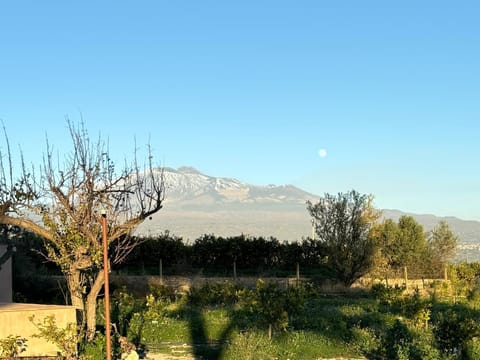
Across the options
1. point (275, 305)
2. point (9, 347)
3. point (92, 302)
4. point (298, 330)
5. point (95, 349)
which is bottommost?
point (298, 330)

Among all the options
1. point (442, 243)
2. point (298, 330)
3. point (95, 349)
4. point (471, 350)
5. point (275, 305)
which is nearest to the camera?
point (471, 350)

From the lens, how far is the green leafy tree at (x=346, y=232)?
30.4m

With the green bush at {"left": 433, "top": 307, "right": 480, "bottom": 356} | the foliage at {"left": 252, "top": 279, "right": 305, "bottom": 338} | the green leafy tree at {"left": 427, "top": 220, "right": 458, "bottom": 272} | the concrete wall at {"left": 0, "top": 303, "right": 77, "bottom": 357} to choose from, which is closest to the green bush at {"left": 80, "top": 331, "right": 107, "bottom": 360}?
the concrete wall at {"left": 0, "top": 303, "right": 77, "bottom": 357}

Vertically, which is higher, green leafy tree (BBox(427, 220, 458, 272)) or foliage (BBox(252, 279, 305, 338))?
green leafy tree (BBox(427, 220, 458, 272))

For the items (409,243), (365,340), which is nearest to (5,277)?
(365,340)

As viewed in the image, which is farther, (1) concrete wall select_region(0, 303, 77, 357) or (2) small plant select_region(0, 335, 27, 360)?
(1) concrete wall select_region(0, 303, 77, 357)

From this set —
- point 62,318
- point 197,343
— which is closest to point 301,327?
point 197,343

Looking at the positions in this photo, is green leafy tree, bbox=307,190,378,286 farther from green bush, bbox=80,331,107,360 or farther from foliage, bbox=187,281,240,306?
green bush, bbox=80,331,107,360

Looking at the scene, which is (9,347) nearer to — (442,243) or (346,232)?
(346,232)

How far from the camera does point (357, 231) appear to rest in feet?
102

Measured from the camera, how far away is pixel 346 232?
31.1 m

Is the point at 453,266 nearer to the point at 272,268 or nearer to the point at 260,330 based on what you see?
the point at 272,268

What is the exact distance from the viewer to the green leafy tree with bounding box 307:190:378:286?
1196 inches

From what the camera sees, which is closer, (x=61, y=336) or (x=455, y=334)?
(x=61, y=336)
